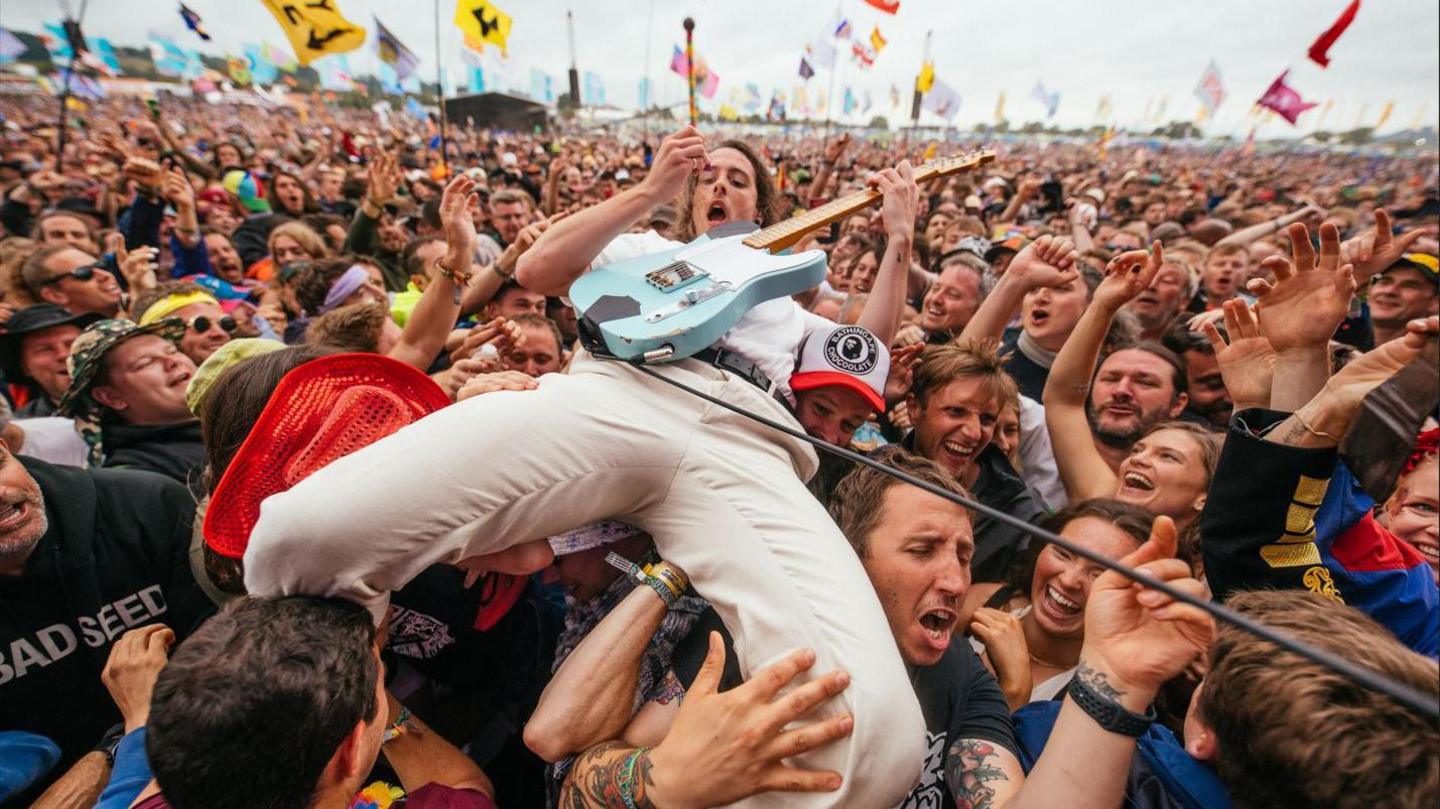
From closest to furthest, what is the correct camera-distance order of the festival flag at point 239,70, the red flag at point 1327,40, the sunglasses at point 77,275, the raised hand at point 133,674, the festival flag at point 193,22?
the raised hand at point 133,674
the sunglasses at point 77,275
the red flag at point 1327,40
the festival flag at point 193,22
the festival flag at point 239,70

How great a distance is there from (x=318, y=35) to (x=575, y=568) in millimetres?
8009

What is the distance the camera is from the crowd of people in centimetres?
120

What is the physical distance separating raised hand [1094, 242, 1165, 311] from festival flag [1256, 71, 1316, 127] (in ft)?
45.6

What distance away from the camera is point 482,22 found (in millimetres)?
9789

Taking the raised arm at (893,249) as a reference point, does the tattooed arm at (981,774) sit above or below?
below

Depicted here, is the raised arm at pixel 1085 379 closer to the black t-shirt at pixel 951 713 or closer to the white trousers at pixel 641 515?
the black t-shirt at pixel 951 713

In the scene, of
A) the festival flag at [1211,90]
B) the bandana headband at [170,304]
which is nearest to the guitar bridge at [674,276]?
the bandana headband at [170,304]

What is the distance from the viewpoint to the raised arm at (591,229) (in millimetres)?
1830

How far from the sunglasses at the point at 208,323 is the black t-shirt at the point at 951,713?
3.81 m

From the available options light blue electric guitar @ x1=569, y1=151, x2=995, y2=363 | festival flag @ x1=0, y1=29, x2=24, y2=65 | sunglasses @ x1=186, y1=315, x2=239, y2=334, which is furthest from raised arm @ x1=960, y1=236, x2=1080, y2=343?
festival flag @ x1=0, y1=29, x2=24, y2=65

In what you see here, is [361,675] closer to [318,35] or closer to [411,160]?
[318,35]

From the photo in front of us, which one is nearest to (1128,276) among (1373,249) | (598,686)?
(1373,249)

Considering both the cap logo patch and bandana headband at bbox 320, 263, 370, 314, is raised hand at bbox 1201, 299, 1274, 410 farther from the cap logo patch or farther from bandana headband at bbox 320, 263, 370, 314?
bandana headband at bbox 320, 263, 370, 314

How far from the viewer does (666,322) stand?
65.4 inches
